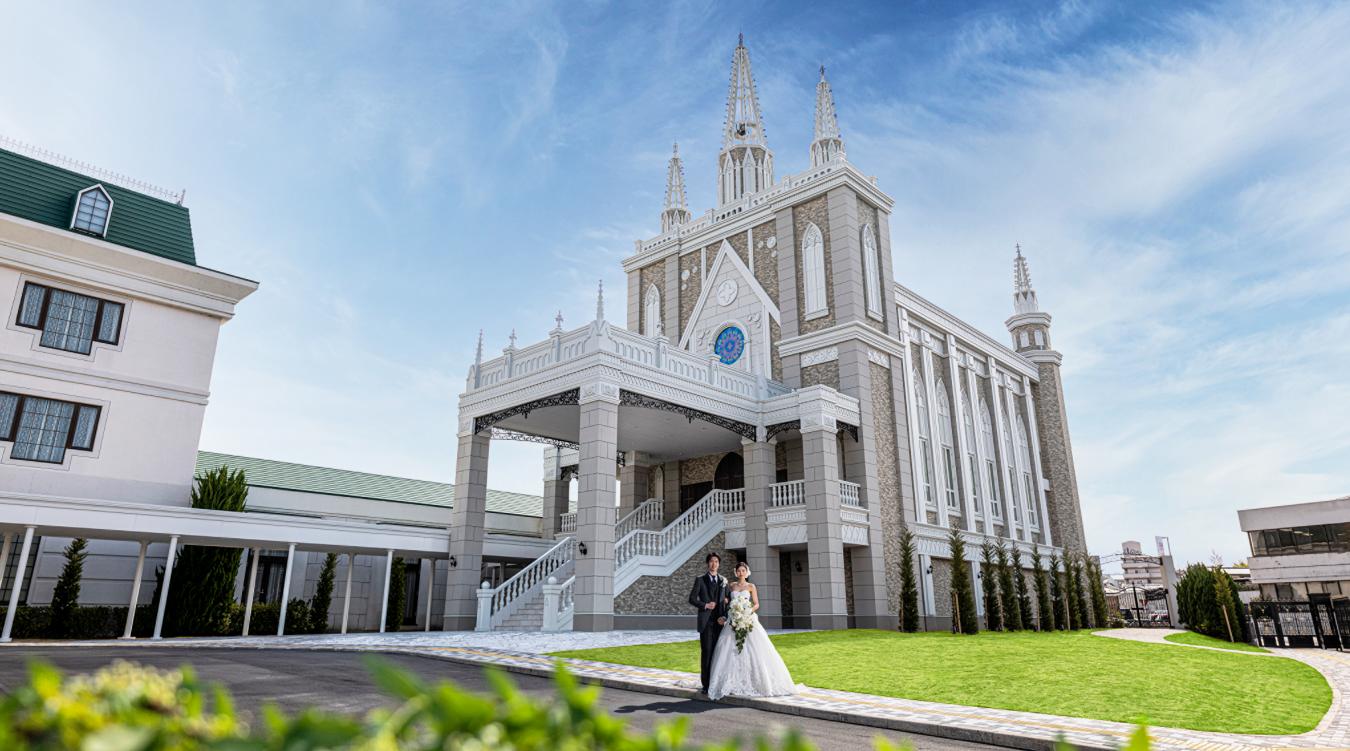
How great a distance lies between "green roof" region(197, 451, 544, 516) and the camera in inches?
1120

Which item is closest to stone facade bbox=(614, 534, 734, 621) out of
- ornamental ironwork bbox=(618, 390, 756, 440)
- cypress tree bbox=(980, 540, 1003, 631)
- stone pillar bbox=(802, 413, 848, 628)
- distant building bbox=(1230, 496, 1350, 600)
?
stone pillar bbox=(802, 413, 848, 628)

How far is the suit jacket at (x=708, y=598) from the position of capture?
10469 mm

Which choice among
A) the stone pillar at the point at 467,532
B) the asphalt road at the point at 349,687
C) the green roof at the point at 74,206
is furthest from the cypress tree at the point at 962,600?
the green roof at the point at 74,206

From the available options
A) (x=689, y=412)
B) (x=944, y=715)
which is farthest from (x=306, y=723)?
(x=689, y=412)

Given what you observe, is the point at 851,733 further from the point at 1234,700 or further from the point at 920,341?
the point at 920,341

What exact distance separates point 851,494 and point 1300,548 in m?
35.9

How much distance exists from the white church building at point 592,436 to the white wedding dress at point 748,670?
9847 millimetres

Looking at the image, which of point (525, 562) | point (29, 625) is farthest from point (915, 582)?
point (29, 625)

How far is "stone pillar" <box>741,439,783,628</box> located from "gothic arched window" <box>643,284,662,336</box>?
32.3 feet

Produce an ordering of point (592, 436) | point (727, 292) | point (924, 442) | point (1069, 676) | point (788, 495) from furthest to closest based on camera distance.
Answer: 1. point (727, 292)
2. point (924, 442)
3. point (788, 495)
4. point (592, 436)
5. point (1069, 676)

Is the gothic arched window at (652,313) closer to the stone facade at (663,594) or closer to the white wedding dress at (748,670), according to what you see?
the stone facade at (663,594)

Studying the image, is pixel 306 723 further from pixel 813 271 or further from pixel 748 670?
pixel 813 271

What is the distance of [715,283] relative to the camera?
31047 mm

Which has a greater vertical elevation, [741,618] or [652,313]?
[652,313]
